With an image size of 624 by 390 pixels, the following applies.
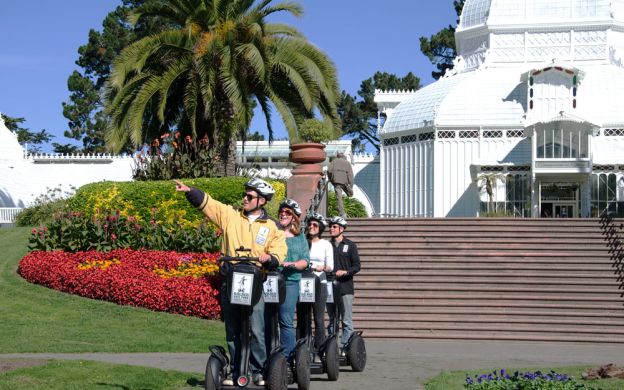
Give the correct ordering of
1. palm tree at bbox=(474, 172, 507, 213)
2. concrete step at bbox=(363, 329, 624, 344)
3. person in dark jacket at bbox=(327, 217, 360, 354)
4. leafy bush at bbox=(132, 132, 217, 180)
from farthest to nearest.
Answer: palm tree at bbox=(474, 172, 507, 213) → leafy bush at bbox=(132, 132, 217, 180) → concrete step at bbox=(363, 329, 624, 344) → person in dark jacket at bbox=(327, 217, 360, 354)

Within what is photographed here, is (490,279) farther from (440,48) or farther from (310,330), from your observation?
(440,48)

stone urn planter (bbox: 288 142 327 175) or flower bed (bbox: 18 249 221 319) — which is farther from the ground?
stone urn planter (bbox: 288 142 327 175)

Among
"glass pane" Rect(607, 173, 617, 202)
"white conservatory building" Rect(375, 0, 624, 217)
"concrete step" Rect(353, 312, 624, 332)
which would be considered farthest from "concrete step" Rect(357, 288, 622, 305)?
"glass pane" Rect(607, 173, 617, 202)

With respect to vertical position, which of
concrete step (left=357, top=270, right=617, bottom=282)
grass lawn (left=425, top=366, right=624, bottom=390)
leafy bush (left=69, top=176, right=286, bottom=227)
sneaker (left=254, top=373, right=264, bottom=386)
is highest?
leafy bush (left=69, top=176, right=286, bottom=227)

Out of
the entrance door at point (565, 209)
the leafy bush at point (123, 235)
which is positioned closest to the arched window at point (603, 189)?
the entrance door at point (565, 209)

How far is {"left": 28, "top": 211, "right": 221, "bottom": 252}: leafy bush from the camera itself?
21562 millimetres

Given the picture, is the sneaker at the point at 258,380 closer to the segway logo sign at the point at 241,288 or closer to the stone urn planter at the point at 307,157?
the segway logo sign at the point at 241,288

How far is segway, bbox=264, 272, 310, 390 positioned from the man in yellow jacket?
0.45 feet

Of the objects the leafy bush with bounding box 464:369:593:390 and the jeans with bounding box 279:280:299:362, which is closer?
the leafy bush with bounding box 464:369:593:390

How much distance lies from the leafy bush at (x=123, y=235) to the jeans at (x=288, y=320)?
1060 centimetres

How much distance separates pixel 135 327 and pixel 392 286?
17.6ft

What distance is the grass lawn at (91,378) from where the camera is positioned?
10609mm

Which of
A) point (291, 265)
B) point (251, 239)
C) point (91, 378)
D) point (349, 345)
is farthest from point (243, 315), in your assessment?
point (349, 345)

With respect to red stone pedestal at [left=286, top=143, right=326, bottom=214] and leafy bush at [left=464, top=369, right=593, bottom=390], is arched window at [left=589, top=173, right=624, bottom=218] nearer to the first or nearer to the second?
red stone pedestal at [left=286, top=143, right=326, bottom=214]
